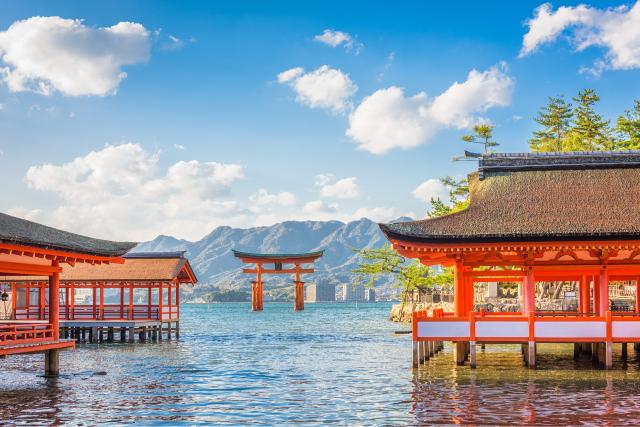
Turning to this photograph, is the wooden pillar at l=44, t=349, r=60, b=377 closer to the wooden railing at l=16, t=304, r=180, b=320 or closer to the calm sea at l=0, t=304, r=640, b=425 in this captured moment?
the calm sea at l=0, t=304, r=640, b=425

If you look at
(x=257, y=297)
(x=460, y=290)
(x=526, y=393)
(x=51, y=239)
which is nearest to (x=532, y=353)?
(x=460, y=290)

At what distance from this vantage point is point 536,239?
2767 centimetres

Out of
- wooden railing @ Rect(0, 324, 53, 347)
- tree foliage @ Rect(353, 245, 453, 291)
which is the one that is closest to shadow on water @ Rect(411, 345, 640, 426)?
wooden railing @ Rect(0, 324, 53, 347)

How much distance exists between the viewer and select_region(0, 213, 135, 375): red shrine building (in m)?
24.8

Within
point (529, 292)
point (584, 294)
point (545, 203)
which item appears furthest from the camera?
point (584, 294)

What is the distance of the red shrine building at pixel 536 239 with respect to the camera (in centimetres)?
2775

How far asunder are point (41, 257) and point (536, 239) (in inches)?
628

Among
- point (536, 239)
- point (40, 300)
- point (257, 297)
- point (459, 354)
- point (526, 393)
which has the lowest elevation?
point (257, 297)

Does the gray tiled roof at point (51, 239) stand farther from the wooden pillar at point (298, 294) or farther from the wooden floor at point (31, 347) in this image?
the wooden pillar at point (298, 294)

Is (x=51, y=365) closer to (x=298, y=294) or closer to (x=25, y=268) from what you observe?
(x=25, y=268)

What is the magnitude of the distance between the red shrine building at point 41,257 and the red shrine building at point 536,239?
10.0 metres

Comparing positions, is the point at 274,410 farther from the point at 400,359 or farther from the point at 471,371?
the point at 400,359

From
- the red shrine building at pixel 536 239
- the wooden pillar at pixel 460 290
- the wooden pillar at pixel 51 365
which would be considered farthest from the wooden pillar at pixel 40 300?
the wooden pillar at pixel 460 290

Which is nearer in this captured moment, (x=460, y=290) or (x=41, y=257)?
(x=41, y=257)
